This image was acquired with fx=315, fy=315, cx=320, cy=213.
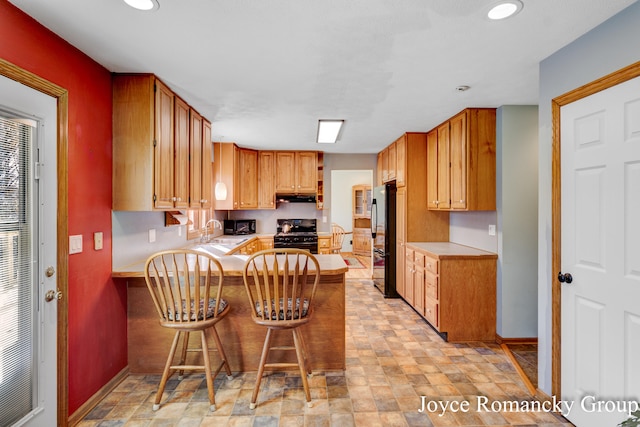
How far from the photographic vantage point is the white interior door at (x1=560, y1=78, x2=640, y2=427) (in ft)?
5.29

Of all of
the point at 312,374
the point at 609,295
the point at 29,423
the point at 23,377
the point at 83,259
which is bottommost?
the point at 312,374

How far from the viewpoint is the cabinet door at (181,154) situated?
9.18ft

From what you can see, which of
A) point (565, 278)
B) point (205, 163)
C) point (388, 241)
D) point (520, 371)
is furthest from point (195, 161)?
point (520, 371)

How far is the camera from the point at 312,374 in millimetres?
2545

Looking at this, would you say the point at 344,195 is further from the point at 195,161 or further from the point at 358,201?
the point at 195,161

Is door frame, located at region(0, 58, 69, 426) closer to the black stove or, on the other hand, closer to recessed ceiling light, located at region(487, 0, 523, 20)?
recessed ceiling light, located at region(487, 0, 523, 20)

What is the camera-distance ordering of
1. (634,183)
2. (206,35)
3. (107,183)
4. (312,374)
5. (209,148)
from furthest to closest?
(209,148)
(312,374)
(107,183)
(206,35)
(634,183)

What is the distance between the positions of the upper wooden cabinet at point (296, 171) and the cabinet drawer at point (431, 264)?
2665mm

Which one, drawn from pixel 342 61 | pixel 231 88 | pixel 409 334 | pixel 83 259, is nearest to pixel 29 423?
pixel 83 259

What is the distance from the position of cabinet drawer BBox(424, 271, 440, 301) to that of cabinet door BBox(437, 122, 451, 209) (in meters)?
0.83

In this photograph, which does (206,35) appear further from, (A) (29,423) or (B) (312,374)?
(B) (312,374)

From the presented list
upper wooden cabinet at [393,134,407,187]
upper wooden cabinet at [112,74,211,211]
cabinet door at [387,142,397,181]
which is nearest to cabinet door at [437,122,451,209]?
upper wooden cabinet at [393,134,407,187]

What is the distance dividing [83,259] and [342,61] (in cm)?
218

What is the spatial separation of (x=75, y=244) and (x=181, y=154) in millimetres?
1219
